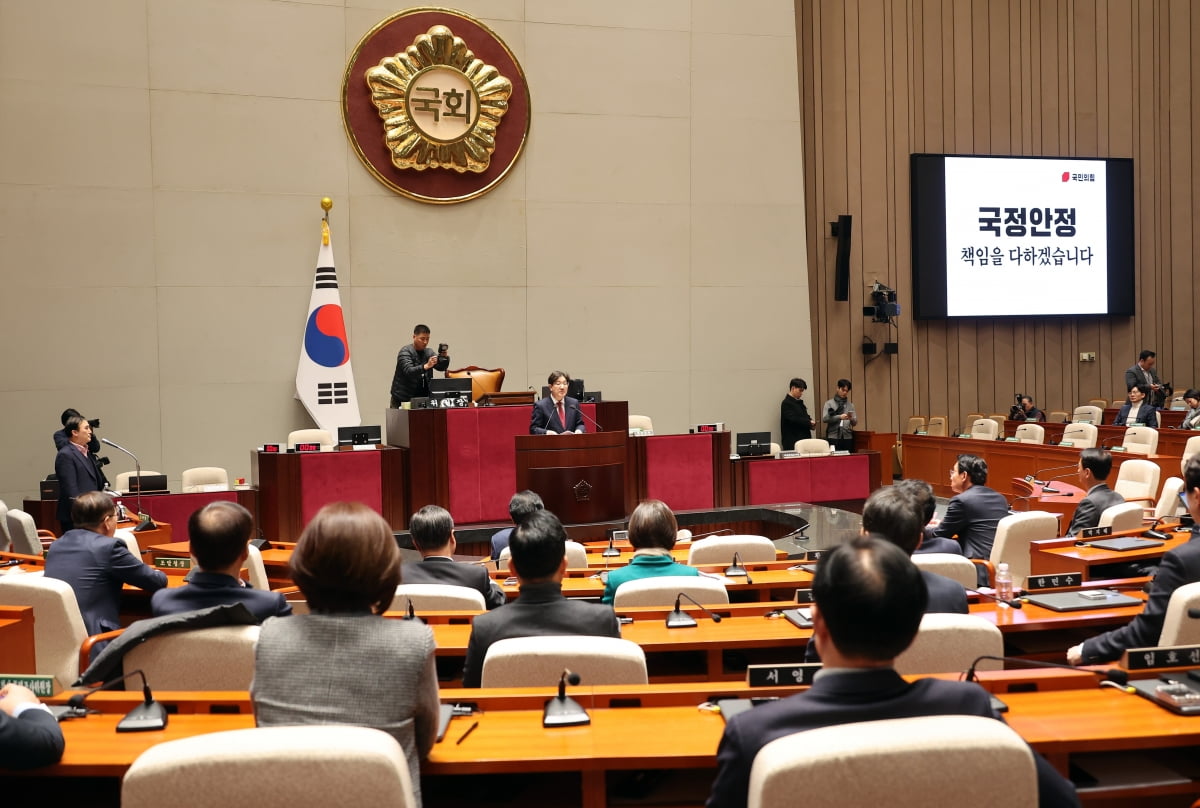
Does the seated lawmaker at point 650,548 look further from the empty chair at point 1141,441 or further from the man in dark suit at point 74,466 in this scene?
the empty chair at point 1141,441

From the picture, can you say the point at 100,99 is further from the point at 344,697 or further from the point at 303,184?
the point at 344,697

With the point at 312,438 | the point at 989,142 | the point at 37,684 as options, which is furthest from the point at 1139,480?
the point at 989,142

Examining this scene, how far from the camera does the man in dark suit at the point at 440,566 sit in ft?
11.8

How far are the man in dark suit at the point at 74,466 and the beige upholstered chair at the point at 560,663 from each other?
5680mm

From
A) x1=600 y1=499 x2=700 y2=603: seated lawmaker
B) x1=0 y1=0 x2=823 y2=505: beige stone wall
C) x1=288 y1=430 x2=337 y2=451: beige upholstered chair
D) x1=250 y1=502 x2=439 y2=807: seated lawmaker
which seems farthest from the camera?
x1=0 y1=0 x2=823 y2=505: beige stone wall

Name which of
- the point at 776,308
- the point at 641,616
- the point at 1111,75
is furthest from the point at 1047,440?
the point at 641,616

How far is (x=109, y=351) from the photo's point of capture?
949 centimetres

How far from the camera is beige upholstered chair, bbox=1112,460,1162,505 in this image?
679 cm

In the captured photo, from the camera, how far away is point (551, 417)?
8.00 metres

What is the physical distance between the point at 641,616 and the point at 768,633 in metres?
0.49

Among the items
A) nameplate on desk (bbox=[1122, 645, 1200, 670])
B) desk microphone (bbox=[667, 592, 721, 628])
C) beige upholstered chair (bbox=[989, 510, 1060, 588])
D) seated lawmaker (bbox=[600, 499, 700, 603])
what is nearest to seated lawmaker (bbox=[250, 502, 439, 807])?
desk microphone (bbox=[667, 592, 721, 628])

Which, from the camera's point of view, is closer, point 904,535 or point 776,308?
point 904,535

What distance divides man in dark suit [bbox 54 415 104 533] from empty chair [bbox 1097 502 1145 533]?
632 cm

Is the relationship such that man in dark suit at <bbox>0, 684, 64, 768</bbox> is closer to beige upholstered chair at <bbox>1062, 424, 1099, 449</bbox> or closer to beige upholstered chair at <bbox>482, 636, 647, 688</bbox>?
beige upholstered chair at <bbox>482, 636, 647, 688</bbox>
